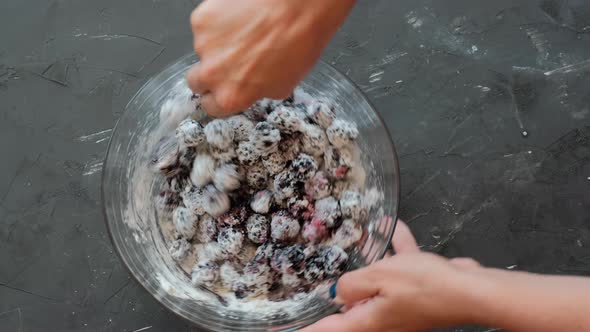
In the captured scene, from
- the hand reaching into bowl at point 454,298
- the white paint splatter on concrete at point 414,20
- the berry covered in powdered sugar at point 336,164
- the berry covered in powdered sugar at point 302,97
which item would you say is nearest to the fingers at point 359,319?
the hand reaching into bowl at point 454,298

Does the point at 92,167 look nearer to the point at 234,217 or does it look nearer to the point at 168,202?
the point at 168,202

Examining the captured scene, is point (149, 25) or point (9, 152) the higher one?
point (149, 25)

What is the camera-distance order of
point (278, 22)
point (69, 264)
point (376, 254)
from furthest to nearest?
1. point (69, 264)
2. point (376, 254)
3. point (278, 22)

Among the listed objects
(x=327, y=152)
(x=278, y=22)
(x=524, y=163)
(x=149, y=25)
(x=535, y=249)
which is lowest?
(x=535, y=249)

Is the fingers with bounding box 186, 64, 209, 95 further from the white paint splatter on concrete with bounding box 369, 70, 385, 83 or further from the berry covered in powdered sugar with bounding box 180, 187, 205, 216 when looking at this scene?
the white paint splatter on concrete with bounding box 369, 70, 385, 83

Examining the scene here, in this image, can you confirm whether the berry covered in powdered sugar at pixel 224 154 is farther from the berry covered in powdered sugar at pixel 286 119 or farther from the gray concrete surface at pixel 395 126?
the gray concrete surface at pixel 395 126

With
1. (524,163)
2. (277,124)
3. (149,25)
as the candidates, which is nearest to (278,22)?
(277,124)

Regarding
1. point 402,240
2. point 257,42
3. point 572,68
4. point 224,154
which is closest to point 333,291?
point 402,240

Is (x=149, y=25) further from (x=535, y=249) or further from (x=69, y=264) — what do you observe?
(x=535, y=249)
